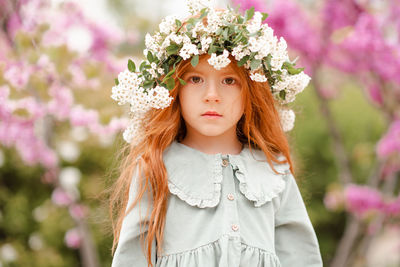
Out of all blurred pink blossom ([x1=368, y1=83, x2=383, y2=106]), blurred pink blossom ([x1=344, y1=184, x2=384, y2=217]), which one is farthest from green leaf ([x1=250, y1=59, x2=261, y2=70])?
blurred pink blossom ([x1=368, y1=83, x2=383, y2=106])

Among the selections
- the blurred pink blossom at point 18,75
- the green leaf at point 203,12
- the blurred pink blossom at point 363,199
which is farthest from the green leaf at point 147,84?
the blurred pink blossom at point 363,199

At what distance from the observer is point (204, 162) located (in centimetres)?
187

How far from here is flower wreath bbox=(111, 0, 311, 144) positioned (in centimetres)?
171

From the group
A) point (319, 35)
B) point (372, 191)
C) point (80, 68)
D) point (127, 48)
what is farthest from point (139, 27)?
point (127, 48)

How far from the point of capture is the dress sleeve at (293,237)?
1.94m

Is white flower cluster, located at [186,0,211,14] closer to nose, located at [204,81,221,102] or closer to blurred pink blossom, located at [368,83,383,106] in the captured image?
nose, located at [204,81,221,102]

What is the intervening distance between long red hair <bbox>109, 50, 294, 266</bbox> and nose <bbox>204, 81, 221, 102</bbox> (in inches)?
4.5

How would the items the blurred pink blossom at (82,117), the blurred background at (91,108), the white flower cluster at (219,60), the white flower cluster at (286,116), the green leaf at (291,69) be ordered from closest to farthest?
the white flower cluster at (219,60)
the green leaf at (291,69)
the white flower cluster at (286,116)
the blurred background at (91,108)
the blurred pink blossom at (82,117)

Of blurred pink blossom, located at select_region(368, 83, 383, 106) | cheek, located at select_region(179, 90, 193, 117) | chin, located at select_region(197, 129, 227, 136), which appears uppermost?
blurred pink blossom, located at select_region(368, 83, 383, 106)

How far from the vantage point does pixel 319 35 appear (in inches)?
151

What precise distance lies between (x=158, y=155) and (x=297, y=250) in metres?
0.71

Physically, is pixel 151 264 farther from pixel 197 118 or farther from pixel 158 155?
pixel 197 118

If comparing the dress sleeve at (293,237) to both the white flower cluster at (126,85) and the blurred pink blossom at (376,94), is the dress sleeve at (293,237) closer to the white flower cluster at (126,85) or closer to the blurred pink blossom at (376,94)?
the white flower cluster at (126,85)

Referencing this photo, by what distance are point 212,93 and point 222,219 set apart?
0.48 m
